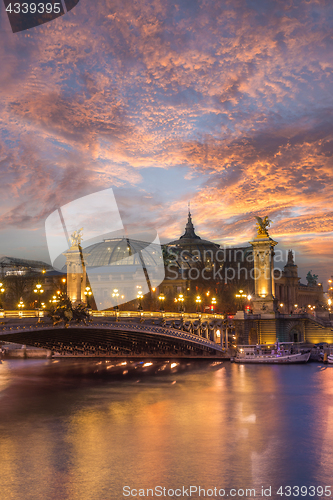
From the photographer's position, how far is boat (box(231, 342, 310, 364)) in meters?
64.9

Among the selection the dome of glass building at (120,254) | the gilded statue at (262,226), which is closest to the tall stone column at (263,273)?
the gilded statue at (262,226)

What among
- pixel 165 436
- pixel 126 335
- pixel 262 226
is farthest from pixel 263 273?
pixel 165 436

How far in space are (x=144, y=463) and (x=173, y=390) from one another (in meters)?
22.7

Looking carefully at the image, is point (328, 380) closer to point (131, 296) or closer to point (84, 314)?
point (84, 314)

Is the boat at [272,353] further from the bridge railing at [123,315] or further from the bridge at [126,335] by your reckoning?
the bridge railing at [123,315]

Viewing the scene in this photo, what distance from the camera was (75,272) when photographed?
74.4 metres

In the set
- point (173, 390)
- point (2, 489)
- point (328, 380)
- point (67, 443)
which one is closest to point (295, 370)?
point (328, 380)

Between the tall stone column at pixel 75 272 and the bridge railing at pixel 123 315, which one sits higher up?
the tall stone column at pixel 75 272

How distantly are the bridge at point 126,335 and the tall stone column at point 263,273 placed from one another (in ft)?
20.5

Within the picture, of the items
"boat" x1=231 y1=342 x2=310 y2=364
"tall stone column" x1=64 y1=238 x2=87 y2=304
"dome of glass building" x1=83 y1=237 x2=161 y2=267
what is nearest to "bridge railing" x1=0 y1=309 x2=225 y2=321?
"boat" x1=231 y1=342 x2=310 y2=364

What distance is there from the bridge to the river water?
5516 millimetres

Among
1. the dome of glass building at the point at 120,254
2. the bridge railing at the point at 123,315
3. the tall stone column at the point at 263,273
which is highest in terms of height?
the dome of glass building at the point at 120,254

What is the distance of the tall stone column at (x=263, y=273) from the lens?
73375 mm

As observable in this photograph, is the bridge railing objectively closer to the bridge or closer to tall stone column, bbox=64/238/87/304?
the bridge
